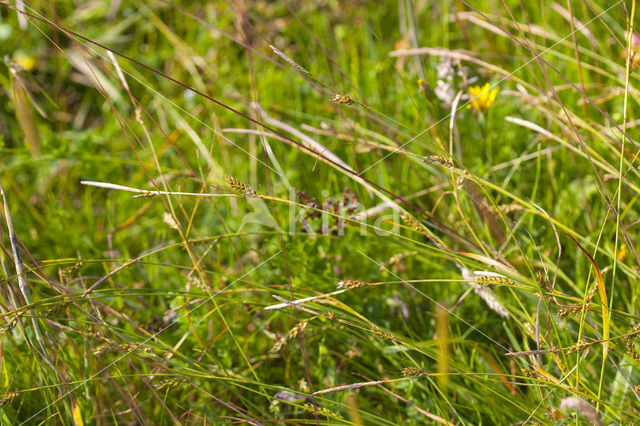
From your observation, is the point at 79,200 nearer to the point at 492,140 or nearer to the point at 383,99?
the point at 383,99

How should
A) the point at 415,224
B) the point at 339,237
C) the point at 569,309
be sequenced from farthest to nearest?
the point at 339,237 → the point at 415,224 → the point at 569,309

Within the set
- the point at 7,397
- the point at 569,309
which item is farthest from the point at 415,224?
the point at 7,397

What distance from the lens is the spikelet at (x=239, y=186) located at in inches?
32.9

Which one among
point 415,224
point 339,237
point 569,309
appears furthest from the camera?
point 339,237

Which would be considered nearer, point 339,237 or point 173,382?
point 173,382

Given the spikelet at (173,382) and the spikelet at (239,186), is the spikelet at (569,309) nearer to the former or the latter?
the spikelet at (239,186)

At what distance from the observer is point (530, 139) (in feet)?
5.33

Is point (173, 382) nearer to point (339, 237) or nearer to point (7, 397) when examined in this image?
point (7, 397)

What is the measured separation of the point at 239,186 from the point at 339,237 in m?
0.52

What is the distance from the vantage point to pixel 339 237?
1.33 meters

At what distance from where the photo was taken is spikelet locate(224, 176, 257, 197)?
2.74 feet

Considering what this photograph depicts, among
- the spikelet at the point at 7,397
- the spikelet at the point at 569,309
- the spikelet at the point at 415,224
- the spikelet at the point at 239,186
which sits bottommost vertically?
the spikelet at the point at 7,397

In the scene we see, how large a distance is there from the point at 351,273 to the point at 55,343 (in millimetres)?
656

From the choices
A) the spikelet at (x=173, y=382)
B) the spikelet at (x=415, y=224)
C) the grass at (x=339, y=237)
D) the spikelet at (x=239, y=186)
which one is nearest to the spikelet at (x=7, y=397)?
the grass at (x=339, y=237)
